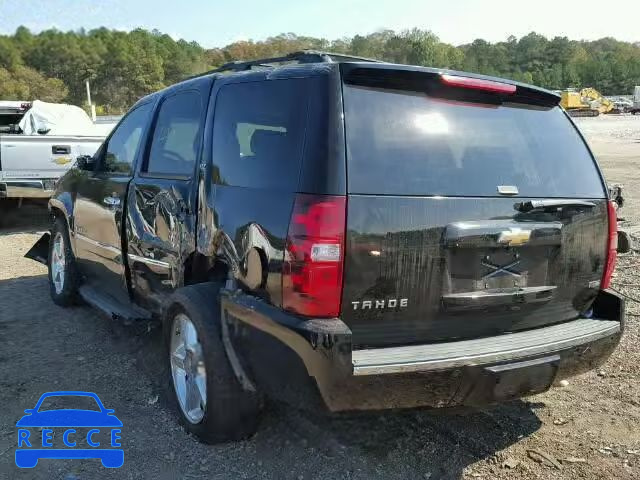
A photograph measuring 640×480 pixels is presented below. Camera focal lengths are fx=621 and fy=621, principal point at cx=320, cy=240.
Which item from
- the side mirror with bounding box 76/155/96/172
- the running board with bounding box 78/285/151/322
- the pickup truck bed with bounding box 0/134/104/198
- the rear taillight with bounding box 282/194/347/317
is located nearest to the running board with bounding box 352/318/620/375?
the rear taillight with bounding box 282/194/347/317

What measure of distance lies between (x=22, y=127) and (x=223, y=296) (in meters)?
9.47

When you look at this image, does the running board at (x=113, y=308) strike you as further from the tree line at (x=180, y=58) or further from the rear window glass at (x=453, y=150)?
the tree line at (x=180, y=58)

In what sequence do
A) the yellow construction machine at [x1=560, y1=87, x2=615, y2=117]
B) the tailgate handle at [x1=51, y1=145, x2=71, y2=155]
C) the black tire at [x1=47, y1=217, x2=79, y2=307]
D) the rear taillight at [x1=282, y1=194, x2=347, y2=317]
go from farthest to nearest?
the yellow construction machine at [x1=560, y1=87, x2=615, y2=117] < the tailgate handle at [x1=51, y1=145, x2=71, y2=155] < the black tire at [x1=47, y1=217, x2=79, y2=307] < the rear taillight at [x1=282, y1=194, x2=347, y2=317]

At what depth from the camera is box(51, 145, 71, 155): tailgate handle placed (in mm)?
9445

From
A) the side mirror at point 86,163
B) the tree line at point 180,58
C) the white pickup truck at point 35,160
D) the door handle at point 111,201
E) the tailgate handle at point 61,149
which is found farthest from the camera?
the tree line at point 180,58

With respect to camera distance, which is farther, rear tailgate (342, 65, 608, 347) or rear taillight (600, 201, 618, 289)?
rear taillight (600, 201, 618, 289)

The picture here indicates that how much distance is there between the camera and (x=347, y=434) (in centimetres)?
340

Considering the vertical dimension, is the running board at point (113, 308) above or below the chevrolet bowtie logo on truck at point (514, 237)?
below

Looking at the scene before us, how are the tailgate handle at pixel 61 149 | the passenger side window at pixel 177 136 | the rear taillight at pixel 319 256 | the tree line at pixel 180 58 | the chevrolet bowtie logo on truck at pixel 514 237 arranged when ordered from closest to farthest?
the rear taillight at pixel 319 256 → the chevrolet bowtie logo on truck at pixel 514 237 → the passenger side window at pixel 177 136 → the tailgate handle at pixel 61 149 → the tree line at pixel 180 58

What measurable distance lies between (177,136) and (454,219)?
2035 millimetres

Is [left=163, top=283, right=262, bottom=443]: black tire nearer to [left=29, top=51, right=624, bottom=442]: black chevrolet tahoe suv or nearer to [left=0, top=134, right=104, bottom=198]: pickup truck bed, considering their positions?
[left=29, top=51, right=624, bottom=442]: black chevrolet tahoe suv

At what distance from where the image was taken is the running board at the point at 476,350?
2.57 meters

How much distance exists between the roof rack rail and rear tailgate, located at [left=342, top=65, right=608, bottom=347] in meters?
0.48

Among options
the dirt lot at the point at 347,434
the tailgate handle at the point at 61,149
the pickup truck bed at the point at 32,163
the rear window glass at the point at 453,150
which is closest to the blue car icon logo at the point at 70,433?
the dirt lot at the point at 347,434
